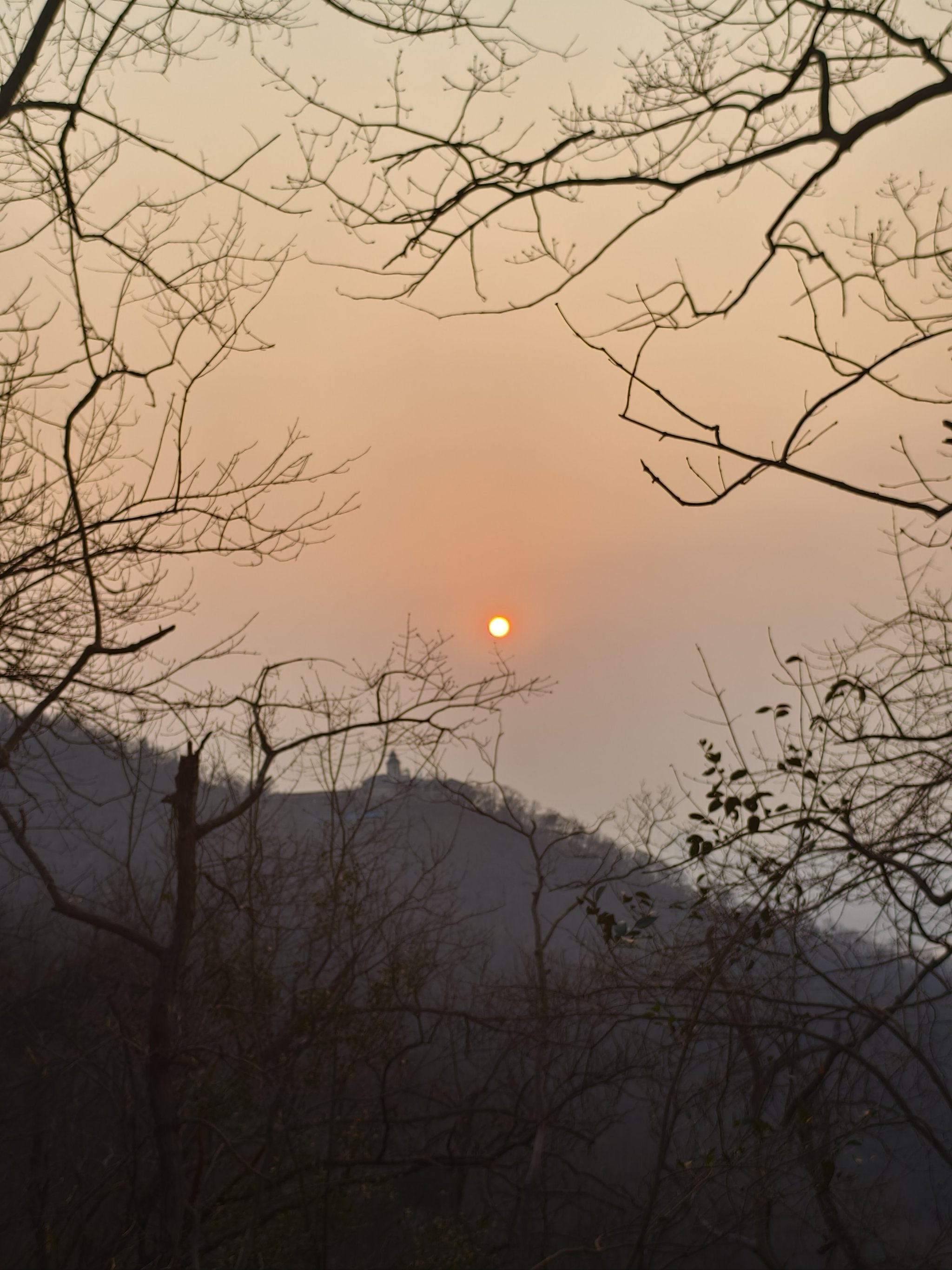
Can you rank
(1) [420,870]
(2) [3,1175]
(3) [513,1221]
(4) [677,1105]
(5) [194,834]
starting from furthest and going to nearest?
(1) [420,870] < (2) [3,1175] < (3) [513,1221] < (5) [194,834] < (4) [677,1105]

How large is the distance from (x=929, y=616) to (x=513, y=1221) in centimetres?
763

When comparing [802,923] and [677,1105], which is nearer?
[677,1105]

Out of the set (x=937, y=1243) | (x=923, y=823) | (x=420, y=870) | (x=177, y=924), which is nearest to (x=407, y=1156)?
(x=420, y=870)

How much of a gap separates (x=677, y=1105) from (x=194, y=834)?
2.99 m

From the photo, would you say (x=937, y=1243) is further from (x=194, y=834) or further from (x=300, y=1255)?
(x=300, y=1255)

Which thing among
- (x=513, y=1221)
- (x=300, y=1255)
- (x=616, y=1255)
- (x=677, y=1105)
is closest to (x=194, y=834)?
(x=677, y=1105)

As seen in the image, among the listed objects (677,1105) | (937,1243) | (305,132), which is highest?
(305,132)

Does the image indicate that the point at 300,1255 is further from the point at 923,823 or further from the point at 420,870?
the point at 923,823

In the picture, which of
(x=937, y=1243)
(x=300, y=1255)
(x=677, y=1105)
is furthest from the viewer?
(x=300, y=1255)

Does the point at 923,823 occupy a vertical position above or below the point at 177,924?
above

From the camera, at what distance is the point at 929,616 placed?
333 centimetres

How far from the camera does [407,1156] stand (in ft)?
31.2

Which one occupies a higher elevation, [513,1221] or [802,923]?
[802,923]

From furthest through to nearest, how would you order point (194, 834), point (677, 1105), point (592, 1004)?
point (592, 1004), point (194, 834), point (677, 1105)
